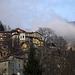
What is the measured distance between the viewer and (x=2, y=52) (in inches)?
1986

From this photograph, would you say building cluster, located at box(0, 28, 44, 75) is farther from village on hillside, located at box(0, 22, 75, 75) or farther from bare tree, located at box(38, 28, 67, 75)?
bare tree, located at box(38, 28, 67, 75)

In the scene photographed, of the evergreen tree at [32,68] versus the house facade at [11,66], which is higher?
the evergreen tree at [32,68]

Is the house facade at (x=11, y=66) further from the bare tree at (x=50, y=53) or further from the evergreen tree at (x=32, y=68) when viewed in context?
the evergreen tree at (x=32, y=68)

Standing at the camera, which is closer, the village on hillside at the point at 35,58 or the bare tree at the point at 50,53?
the village on hillside at the point at 35,58

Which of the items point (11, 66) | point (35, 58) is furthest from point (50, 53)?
point (35, 58)

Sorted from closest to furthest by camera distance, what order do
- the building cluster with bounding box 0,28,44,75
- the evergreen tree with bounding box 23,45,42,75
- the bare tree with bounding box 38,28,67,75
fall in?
the evergreen tree with bounding box 23,45,42,75
the bare tree with bounding box 38,28,67,75
the building cluster with bounding box 0,28,44,75

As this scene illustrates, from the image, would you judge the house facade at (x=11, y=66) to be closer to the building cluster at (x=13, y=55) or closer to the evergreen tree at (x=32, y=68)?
the building cluster at (x=13, y=55)

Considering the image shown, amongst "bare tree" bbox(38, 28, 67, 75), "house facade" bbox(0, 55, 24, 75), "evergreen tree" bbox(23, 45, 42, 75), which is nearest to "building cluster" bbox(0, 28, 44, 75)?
"house facade" bbox(0, 55, 24, 75)

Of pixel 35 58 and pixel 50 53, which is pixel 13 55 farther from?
pixel 35 58

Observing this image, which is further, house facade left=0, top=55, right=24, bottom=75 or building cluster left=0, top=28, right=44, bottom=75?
building cluster left=0, top=28, right=44, bottom=75

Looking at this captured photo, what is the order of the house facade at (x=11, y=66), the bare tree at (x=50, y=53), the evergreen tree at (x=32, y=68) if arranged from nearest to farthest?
1. the evergreen tree at (x=32, y=68)
2. the bare tree at (x=50, y=53)
3. the house facade at (x=11, y=66)

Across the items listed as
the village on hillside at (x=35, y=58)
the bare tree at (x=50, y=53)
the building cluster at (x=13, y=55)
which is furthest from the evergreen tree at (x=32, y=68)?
the building cluster at (x=13, y=55)

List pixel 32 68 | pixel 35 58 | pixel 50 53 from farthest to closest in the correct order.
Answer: pixel 50 53
pixel 35 58
pixel 32 68

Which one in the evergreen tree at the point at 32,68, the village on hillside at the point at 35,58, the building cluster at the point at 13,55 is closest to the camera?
the evergreen tree at the point at 32,68
